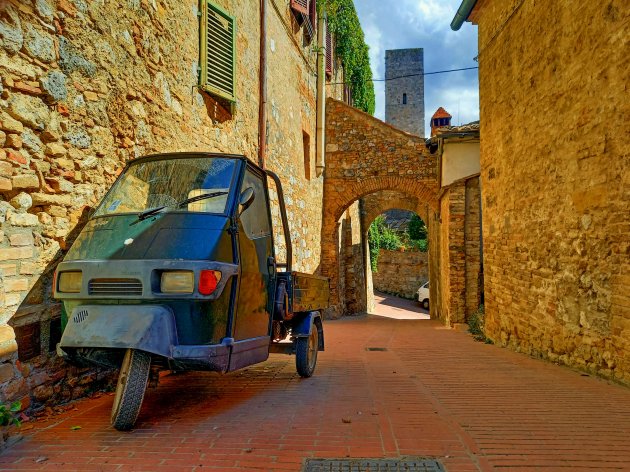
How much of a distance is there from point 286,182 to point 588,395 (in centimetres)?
801

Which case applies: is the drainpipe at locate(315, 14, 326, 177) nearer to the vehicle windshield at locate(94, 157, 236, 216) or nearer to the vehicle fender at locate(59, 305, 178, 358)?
the vehicle windshield at locate(94, 157, 236, 216)

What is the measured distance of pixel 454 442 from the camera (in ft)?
9.36

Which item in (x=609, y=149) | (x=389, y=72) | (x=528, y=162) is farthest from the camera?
(x=389, y=72)

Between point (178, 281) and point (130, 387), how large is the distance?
26.7 inches

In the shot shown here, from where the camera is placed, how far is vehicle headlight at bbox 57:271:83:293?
3.14m

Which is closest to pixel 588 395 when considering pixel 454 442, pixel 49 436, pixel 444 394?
pixel 444 394

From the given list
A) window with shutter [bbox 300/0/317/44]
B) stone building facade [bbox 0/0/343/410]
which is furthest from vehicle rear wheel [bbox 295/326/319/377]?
window with shutter [bbox 300/0/317/44]

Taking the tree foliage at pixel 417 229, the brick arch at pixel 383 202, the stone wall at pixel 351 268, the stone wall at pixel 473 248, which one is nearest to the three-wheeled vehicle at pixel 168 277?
the stone wall at pixel 473 248

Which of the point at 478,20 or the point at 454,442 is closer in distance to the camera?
the point at 454,442

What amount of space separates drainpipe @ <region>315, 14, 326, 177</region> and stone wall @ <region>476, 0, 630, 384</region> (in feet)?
21.6

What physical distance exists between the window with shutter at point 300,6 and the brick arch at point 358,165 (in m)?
3.33

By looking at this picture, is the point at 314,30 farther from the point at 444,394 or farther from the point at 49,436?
the point at 49,436

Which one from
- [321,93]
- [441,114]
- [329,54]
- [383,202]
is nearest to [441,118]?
[441,114]

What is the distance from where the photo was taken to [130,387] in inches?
114
